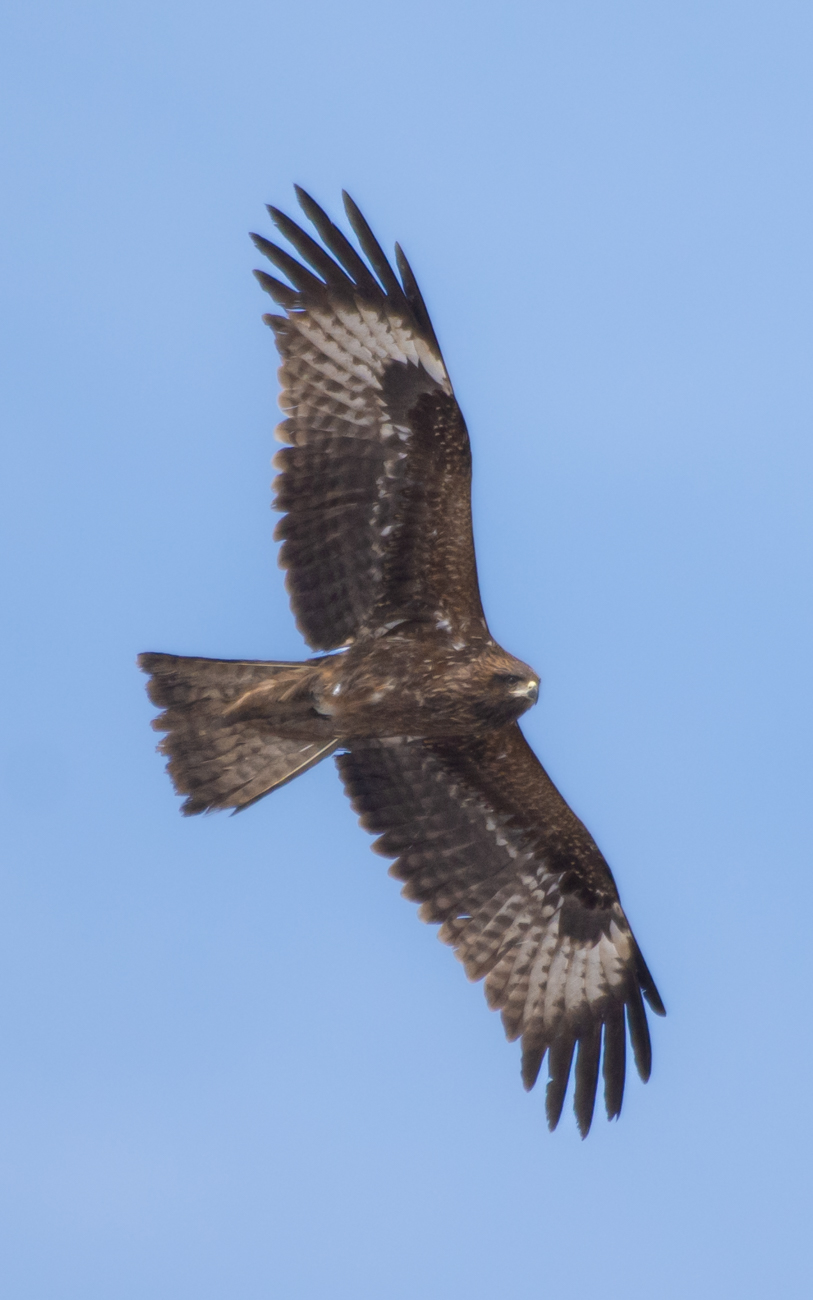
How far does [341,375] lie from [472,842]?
327 centimetres

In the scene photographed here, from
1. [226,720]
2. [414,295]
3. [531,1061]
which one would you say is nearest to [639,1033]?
[531,1061]

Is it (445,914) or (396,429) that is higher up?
(396,429)

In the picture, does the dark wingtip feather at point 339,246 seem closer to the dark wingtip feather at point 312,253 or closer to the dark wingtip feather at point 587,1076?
the dark wingtip feather at point 312,253

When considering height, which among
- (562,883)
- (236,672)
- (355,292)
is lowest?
(562,883)

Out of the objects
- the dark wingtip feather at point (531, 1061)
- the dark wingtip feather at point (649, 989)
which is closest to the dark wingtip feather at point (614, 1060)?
the dark wingtip feather at point (649, 989)

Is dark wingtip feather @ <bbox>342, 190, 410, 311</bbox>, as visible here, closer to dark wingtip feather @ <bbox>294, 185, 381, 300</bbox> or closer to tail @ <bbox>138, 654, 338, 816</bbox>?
dark wingtip feather @ <bbox>294, 185, 381, 300</bbox>

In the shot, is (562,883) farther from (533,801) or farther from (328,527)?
(328,527)

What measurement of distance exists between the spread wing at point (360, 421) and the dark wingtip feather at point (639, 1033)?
309cm

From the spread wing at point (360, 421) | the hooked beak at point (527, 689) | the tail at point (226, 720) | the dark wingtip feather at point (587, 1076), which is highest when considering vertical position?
the spread wing at point (360, 421)

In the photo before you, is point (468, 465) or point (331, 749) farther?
point (331, 749)

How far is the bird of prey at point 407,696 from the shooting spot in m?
11.0

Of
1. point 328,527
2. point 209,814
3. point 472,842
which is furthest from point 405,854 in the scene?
point 328,527

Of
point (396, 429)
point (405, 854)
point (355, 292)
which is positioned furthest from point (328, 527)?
point (405, 854)

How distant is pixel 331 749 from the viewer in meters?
11.9
